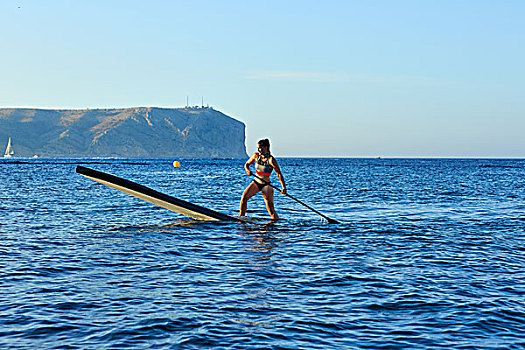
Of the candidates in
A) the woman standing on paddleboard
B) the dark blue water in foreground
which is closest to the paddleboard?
the dark blue water in foreground

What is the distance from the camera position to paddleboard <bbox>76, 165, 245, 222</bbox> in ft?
48.9

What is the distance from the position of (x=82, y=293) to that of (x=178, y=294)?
1.51 meters

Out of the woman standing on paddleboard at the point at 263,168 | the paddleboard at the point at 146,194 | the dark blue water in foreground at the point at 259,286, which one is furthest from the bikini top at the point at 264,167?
the paddleboard at the point at 146,194

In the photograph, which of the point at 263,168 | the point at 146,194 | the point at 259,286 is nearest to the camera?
the point at 259,286

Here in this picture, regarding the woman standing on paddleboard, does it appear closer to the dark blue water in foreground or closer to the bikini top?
the bikini top

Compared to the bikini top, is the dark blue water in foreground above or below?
below

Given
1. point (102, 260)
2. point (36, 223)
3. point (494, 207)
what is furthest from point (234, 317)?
point (494, 207)

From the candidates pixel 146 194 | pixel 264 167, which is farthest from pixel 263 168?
pixel 146 194

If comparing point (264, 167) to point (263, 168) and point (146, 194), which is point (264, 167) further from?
point (146, 194)

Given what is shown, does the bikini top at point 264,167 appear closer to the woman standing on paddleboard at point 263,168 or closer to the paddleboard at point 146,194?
the woman standing on paddleboard at point 263,168

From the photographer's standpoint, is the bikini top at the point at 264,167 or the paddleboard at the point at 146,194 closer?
the paddleboard at the point at 146,194

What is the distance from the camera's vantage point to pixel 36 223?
1678cm

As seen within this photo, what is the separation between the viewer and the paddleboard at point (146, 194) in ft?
48.9

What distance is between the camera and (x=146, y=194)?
49.8ft
